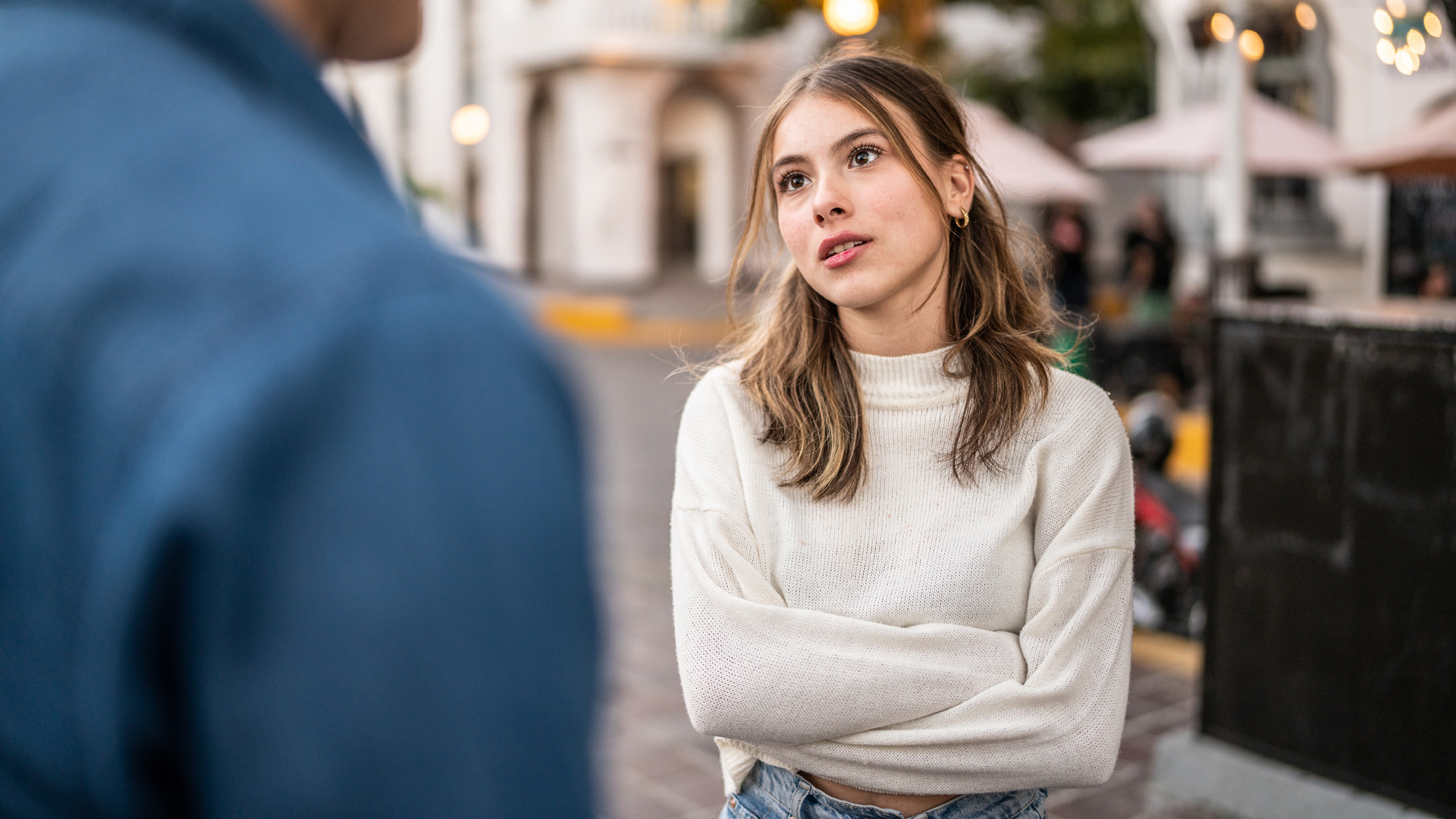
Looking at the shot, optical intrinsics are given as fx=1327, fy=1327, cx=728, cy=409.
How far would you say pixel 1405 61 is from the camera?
189 inches

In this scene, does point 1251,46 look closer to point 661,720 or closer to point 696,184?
point 661,720

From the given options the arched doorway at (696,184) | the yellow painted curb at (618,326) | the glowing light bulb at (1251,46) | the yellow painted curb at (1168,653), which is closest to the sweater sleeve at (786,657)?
the yellow painted curb at (1168,653)


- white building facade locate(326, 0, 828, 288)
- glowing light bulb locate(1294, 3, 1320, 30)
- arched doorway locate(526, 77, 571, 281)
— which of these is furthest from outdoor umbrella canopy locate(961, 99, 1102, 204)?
arched doorway locate(526, 77, 571, 281)

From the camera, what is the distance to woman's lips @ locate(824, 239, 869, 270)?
1842 millimetres

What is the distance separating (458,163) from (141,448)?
101 feet

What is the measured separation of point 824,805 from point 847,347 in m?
0.66

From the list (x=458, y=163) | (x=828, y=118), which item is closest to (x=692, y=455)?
(x=828, y=118)

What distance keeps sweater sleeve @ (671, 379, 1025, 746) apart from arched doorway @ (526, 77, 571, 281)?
27890 millimetres

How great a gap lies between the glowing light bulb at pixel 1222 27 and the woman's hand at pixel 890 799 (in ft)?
24.5

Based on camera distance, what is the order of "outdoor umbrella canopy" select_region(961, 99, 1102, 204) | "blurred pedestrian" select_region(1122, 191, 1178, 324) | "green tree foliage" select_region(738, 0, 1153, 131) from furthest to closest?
"green tree foliage" select_region(738, 0, 1153, 131) → "blurred pedestrian" select_region(1122, 191, 1178, 324) → "outdoor umbrella canopy" select_region(961, 99, 1102, 204)

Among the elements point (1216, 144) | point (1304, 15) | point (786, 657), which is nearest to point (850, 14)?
point (1304, 15)

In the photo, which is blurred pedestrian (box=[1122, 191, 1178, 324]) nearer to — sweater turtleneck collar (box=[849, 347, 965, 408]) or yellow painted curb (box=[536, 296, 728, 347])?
yellow painted curb (box=[536, 296, 728, 347])

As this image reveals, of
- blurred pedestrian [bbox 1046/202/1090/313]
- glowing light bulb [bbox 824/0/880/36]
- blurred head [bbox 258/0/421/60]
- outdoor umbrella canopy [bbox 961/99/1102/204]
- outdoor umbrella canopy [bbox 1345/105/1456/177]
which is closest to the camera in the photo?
blurred head [bbox 258/0/421/60]

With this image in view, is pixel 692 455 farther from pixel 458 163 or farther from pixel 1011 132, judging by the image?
pixel 458 163
